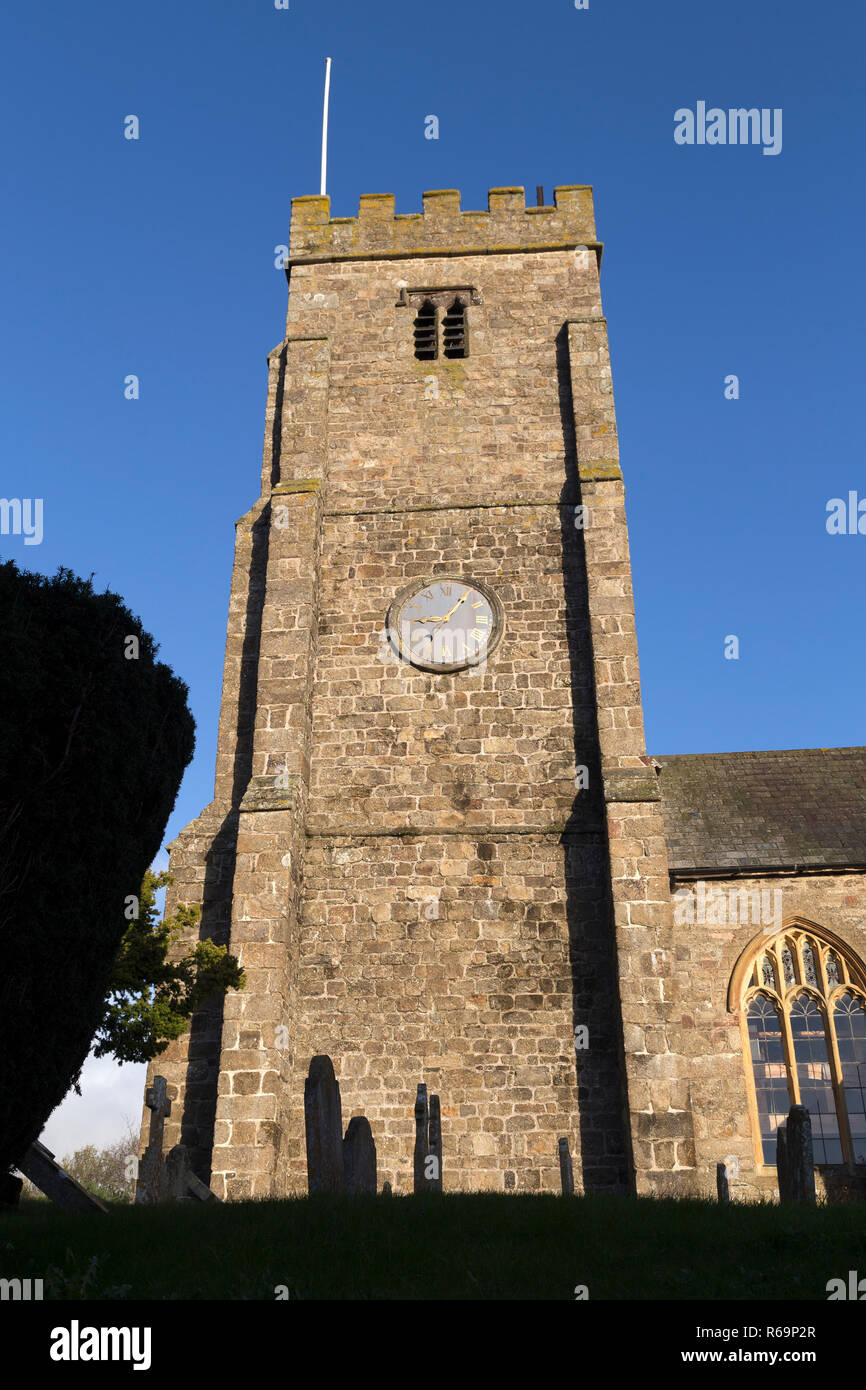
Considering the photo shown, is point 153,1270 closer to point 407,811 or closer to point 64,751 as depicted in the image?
point 64,751

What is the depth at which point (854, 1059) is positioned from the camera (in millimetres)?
15664

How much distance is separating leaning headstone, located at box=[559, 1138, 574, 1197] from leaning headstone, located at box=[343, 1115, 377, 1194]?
256cm

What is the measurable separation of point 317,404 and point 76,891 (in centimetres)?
1235

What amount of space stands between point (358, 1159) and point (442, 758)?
6413 mm

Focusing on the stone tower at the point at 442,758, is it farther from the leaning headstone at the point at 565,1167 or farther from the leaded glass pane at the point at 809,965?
the leaded glass pane at the point at 809,965

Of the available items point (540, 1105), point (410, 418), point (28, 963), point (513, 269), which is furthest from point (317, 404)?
point (28, 963)

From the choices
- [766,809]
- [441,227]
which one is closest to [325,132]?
[441,227]

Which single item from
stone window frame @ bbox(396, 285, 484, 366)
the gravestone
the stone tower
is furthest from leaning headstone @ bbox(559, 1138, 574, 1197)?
stone window frame @ bbox(396, 285, 484, 366)

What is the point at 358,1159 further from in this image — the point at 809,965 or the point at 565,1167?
the point at 809,965

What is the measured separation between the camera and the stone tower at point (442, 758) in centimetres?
1298

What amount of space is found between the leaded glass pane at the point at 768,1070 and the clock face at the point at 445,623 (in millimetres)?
6944

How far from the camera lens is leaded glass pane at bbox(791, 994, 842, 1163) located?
1505cm

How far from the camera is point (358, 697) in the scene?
52.4 feet

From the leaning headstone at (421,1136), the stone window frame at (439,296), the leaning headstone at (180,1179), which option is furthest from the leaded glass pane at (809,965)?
the stone window frame at (439,296)
